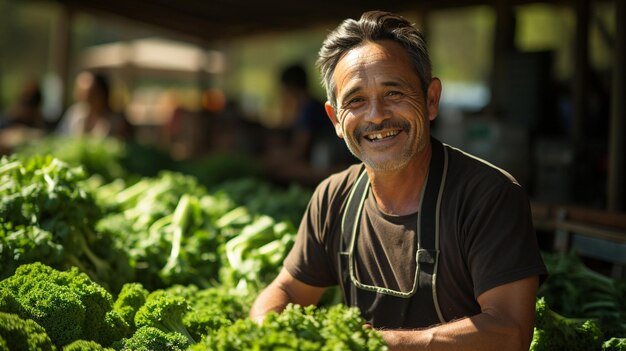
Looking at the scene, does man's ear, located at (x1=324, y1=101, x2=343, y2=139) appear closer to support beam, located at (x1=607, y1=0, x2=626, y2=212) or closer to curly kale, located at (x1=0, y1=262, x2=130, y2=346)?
curly kale, located at (x1=0, y1=262, x2=130, y2=346)

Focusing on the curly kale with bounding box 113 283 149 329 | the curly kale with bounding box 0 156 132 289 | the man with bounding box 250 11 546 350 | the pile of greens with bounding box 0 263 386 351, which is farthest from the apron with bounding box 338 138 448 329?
the curly kale with bounding box 0 156 132 289

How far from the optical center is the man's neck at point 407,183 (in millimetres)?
2639

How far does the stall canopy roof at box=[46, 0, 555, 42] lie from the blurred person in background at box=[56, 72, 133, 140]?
1.58 meters

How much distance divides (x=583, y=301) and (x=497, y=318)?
4.63 ft

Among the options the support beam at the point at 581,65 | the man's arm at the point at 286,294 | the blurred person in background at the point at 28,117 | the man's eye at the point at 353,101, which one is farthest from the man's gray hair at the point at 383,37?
the blurred person in background at the point at 28,117

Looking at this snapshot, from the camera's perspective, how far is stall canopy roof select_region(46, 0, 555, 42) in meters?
8.06

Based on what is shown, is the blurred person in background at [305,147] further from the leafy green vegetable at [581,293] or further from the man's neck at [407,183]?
the man's neck at [407,183]

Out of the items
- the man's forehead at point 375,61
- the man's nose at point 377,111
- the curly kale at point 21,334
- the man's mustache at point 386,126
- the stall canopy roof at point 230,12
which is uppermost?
the stall canopy roof at point 230,12

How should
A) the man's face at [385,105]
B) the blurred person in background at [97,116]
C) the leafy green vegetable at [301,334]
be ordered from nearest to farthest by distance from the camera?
the leafy green vegetable at [301,334] → the man's face at [385,105] → the blurred person in background at [97,116]

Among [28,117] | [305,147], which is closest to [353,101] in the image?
[305,147]

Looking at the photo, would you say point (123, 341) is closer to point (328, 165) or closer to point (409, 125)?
point (409, 125)

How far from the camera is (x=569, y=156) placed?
530 centimetres

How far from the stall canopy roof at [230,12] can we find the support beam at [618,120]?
3.06 metres

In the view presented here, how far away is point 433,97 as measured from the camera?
8.87 ft
